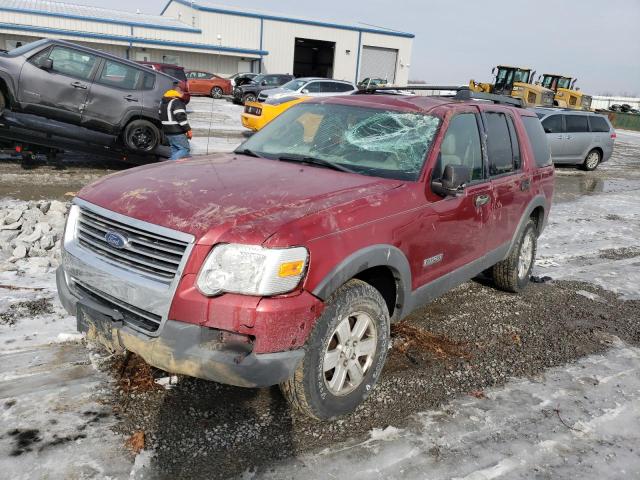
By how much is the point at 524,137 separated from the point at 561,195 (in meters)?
7.58

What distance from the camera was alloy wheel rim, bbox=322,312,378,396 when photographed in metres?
2.99

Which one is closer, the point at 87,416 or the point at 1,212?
the point at 87,416

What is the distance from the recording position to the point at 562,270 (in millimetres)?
6445

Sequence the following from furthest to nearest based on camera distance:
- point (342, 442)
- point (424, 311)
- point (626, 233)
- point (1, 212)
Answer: point (626, 233), point (1, 212), point (424, 311), point (342, 442)

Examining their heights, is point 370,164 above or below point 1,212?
above

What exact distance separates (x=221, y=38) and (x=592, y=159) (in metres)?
31.2

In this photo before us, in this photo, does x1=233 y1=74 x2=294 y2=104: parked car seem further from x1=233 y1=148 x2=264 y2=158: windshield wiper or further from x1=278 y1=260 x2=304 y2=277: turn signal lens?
x1=278 y1=260 x2=304 y2=277: turn signal lens

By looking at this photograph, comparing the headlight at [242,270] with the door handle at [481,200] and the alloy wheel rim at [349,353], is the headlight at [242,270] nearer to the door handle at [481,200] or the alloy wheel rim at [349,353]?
the alloy wheel rim at [349,353]

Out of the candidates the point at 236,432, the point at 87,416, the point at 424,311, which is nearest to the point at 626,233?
the point at 424,311

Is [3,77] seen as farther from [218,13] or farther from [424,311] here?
[218,13]

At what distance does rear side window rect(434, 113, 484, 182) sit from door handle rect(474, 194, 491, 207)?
0.49ft

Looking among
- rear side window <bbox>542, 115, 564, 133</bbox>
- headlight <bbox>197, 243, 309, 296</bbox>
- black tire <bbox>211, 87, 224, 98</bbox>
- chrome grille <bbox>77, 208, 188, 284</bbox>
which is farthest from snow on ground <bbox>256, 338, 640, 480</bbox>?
black tire <bbox>211, 87, 224, 98</bbox>

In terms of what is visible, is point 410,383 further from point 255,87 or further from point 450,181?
point 255,87

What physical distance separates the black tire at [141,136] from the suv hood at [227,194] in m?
6.79
